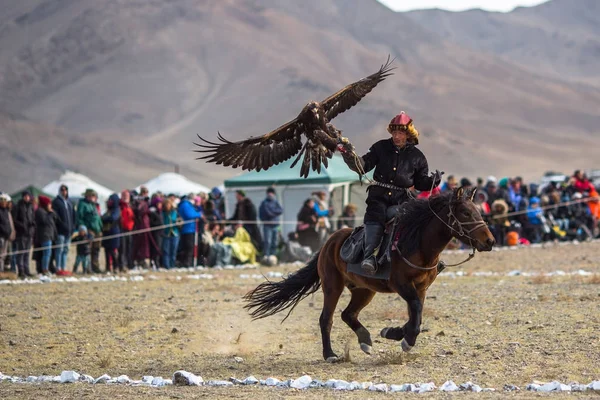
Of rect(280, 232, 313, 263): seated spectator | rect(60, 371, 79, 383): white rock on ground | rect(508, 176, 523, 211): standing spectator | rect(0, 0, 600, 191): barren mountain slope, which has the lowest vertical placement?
rect(60, 371, 79, 383): white rock on ground

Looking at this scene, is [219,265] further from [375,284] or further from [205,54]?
[205,54]

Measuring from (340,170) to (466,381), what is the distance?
20.2m

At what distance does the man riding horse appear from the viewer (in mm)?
11039

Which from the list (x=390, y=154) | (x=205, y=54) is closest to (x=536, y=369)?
(x=390, y=154)

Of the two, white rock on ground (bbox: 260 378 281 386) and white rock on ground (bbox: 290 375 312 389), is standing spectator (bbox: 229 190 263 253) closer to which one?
white rock on ground (bbox: 260 378 281 386)

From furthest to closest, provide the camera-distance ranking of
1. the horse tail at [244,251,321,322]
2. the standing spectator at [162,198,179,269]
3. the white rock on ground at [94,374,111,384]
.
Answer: the standing spectator at [162,198,179,269] < the horse tail at [244,251,321,322] < the white rock on ground at [94,374,111,384]

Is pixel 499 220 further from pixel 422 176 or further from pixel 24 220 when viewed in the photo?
pixel 422 176

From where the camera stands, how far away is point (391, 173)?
1106 centimetres

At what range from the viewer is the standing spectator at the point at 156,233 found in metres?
23.6

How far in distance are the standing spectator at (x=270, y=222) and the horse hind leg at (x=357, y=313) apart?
1387 cm

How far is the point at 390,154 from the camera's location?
11.1m

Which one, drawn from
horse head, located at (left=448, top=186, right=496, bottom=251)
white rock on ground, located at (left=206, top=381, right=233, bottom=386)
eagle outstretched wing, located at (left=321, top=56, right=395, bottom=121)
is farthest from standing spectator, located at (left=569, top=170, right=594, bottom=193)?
white rock on ground, located at (left=206, top=381, right=233, bottom=386)

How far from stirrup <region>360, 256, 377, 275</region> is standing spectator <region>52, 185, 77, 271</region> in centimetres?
1193

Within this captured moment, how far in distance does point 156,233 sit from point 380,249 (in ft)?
43.8
